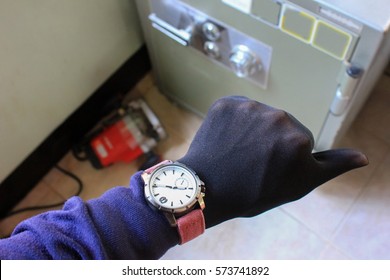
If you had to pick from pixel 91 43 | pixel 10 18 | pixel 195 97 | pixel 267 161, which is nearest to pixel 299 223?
pixel 195 97

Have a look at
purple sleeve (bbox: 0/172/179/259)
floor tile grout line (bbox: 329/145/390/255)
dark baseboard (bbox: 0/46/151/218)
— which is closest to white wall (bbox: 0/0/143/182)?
dark baseboard (bbox: 0/46/151/218)

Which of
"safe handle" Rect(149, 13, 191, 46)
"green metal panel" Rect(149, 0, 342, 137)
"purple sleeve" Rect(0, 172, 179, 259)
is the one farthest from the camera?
"safe handle" Rect(149, 13, 191, 46)

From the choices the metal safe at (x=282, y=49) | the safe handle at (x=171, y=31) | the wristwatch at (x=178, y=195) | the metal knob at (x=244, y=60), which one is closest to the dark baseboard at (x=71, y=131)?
the metal safe at (x=282, y=49)

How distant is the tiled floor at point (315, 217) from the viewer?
1020 millimetres

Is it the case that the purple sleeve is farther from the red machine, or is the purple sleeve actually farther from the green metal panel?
the red machine

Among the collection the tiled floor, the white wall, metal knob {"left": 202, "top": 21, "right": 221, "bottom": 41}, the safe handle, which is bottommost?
the tiled floor

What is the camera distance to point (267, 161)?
62 centimetres

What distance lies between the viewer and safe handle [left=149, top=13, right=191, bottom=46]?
34.0 inches

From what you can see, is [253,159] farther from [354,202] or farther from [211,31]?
[354,202]

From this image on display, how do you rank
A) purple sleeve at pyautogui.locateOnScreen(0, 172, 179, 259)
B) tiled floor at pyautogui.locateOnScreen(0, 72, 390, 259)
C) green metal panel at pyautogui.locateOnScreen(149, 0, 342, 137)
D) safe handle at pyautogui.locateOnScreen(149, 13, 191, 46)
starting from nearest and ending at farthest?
purple sleeve at pyautogui.locateOnScreen(0, 172, 179, 259)
green metal panel at pyautogui.locateOnScreen(149, 0, 342, 137)
safe handle at pyautogui.locateOnScreen(149, 13, 191, 46)
tiled floor at pyautogui.locateOnScreen(0, 72, 390, 259)

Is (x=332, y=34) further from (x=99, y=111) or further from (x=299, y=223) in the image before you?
(x=99, y=111)

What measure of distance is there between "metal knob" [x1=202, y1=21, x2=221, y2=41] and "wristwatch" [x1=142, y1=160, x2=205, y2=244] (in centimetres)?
30

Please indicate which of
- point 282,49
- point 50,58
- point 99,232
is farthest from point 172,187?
point 50,58

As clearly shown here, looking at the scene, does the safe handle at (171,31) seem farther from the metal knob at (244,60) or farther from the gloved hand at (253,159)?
the gloved hand at (253,159)
